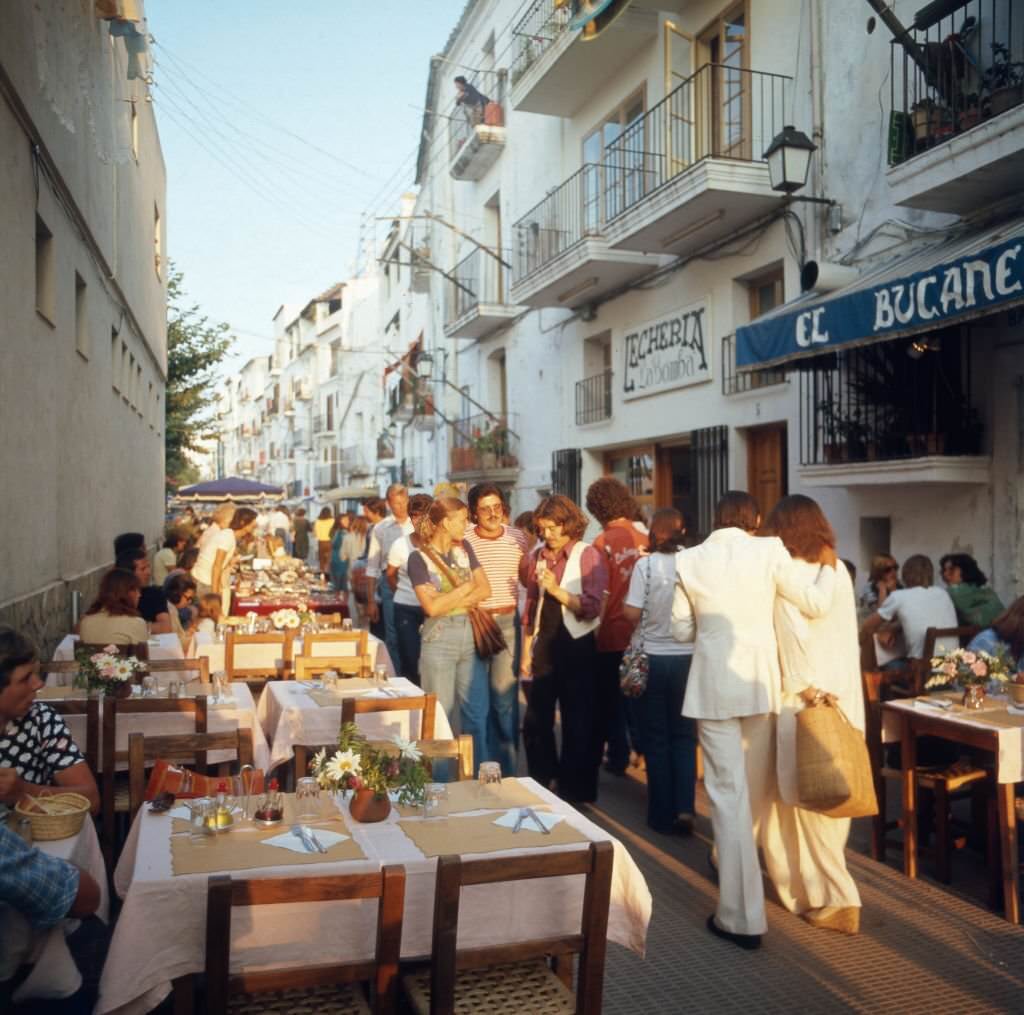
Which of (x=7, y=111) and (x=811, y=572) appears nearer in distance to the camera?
(x=811, y=572)

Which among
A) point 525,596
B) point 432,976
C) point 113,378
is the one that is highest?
point 113,378

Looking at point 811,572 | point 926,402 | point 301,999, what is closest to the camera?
point 301,999

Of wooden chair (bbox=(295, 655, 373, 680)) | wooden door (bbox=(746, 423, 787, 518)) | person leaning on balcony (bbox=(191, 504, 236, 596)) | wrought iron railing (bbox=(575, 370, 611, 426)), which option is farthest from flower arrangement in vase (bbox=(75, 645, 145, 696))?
wrought iron railing (bbox=(575, 370, 611, 426))

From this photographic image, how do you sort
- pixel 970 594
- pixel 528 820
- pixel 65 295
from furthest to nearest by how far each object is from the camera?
pixel 65 295, pixel 970 594, pixel 528 820

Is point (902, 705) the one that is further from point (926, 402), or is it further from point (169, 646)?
point (169, 646)

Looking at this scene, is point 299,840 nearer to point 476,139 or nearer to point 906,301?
point 906,301

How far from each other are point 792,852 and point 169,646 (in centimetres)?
528

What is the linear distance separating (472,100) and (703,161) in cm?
1160

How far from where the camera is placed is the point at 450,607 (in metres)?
6.39

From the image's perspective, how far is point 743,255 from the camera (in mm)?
12430

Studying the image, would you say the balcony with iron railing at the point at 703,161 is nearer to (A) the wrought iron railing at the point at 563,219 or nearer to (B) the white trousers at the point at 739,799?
(A) the wrought iron railing at the point at 563,219

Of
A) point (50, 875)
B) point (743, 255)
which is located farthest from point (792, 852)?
point (743, 255)

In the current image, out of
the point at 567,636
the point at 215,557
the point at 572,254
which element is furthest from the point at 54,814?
the point at 572,254

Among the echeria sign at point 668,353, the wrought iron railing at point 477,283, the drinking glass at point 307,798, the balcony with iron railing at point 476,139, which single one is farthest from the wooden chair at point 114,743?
the balcony with iron railing at point 476,139
